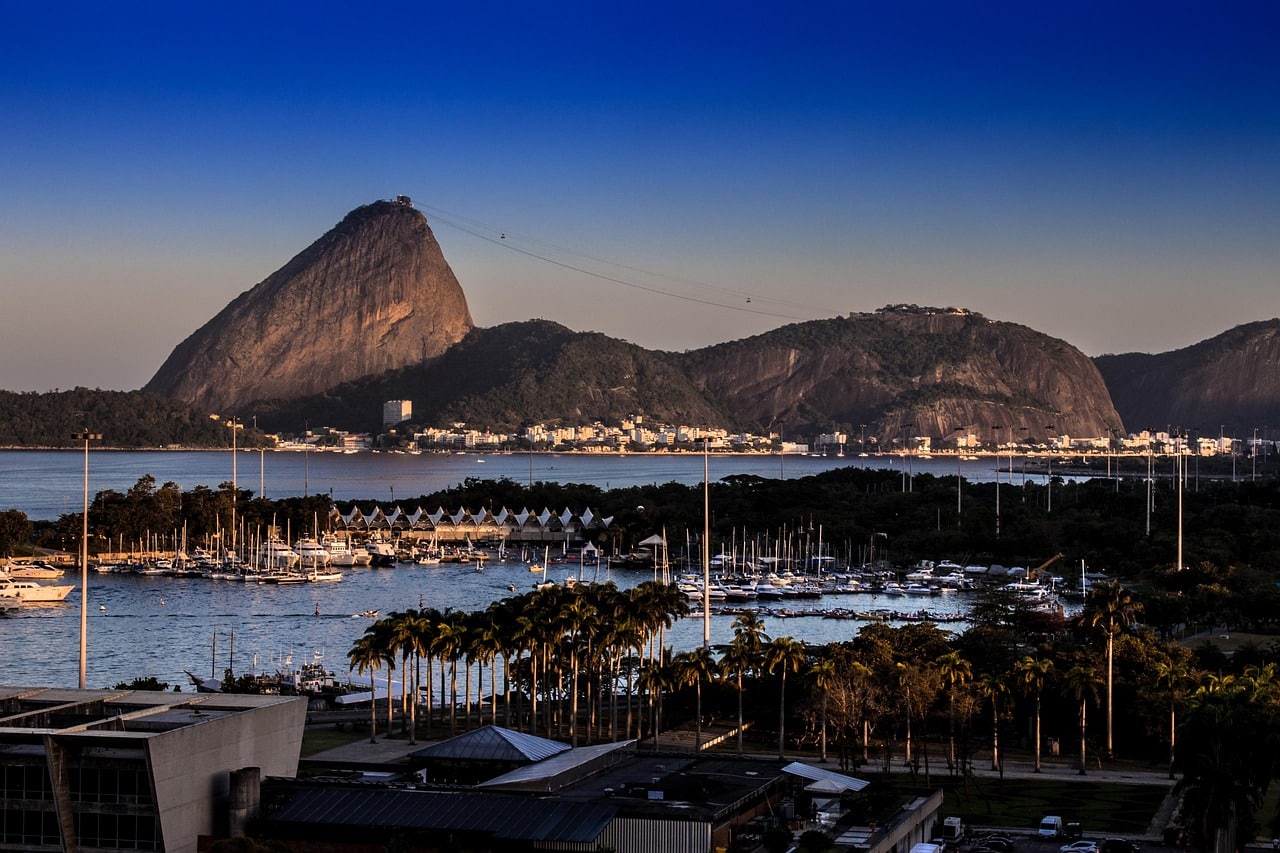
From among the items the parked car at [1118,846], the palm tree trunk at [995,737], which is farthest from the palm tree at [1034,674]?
the parked car at [1118,846]

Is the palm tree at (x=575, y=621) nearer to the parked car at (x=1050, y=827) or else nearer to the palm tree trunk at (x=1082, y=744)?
the palm tree trunk at (x=1082, y=744)

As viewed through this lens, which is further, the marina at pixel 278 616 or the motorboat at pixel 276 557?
the motorboat at pixel 276 557

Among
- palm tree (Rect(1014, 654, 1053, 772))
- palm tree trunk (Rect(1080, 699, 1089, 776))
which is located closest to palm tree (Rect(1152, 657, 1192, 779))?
palm tree trunk (Rect(1080, 699, 1089, 776))

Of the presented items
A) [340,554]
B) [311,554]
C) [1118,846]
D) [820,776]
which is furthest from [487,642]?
[340,554]

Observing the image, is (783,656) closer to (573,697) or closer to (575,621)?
(573,697)

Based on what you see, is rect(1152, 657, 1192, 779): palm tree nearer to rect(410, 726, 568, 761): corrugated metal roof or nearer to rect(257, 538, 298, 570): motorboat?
rect(410, 726, 568, 761): corrugated metal roof

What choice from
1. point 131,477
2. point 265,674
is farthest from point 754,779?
point 131,477
